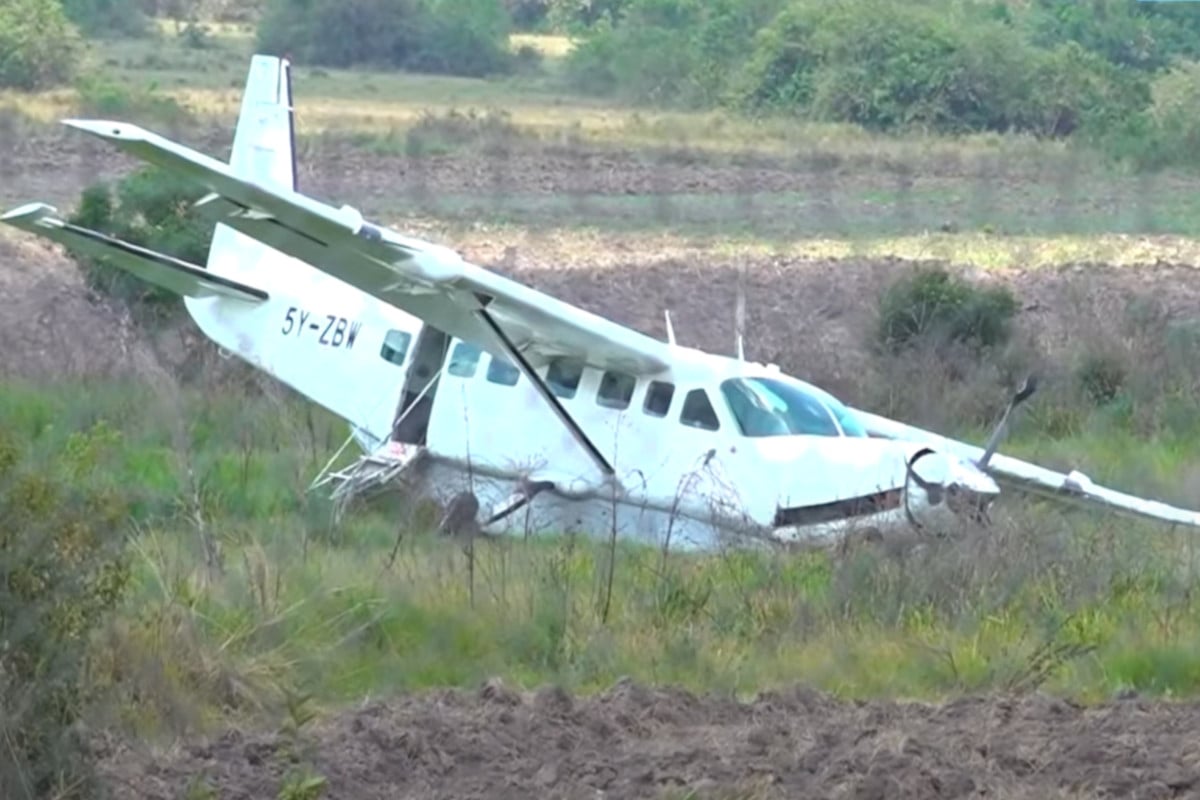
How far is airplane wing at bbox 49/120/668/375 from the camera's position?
14.4 m

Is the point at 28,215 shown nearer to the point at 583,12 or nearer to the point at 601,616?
the point at 601,616

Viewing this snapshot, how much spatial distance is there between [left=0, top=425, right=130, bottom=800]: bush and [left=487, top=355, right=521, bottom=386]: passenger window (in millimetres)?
9444

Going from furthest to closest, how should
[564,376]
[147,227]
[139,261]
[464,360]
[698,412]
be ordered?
[147,227] < [139,261] < [464,360] < [564,376] < [698,412]

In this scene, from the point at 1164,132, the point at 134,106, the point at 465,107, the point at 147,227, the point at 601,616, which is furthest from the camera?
the point at 465,107

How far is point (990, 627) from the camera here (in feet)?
37.3

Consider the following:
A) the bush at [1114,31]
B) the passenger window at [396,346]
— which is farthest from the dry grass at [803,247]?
the bush at [1114,31]

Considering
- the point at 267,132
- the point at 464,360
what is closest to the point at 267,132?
the point at 267,132

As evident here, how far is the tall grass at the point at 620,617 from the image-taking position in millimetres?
10039

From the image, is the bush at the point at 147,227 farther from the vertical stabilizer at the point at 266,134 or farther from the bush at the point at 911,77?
the bush at the point at 911,77

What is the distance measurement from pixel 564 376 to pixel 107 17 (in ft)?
195

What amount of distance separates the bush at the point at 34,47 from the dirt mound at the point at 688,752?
49.3m

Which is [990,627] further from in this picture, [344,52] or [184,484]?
[344,52]

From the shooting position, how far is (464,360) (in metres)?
17.5

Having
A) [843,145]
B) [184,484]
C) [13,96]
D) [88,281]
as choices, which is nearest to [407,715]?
[184,484]
